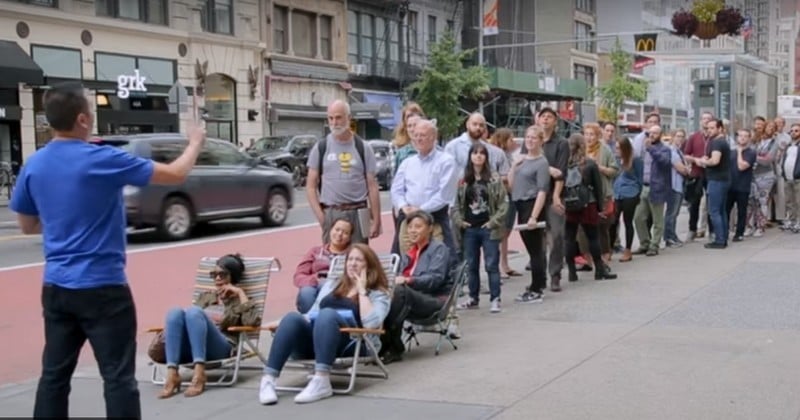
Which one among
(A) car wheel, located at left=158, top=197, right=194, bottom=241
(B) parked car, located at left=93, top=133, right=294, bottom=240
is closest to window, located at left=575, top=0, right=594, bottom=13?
(B) parked car, located at left=93, top=133, right=294, bottom=240

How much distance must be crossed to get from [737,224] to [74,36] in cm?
2308

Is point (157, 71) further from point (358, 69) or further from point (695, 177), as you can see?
point (695, 177)

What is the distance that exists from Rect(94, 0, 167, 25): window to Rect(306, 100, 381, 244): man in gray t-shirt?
87.5 ft

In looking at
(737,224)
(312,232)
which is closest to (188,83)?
(312,232)

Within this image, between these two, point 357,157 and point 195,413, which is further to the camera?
point 357,157

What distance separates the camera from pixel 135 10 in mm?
34562

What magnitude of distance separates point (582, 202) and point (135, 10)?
26.5 metres

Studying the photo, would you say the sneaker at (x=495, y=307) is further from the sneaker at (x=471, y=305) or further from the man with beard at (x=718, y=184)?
the man with beard at (x=718, y=184)

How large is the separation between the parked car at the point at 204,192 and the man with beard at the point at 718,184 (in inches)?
332

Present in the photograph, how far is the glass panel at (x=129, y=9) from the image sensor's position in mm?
33938

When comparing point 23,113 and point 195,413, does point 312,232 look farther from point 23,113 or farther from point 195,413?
point 23,113

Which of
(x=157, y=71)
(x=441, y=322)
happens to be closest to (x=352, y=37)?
(x=157, y=71)

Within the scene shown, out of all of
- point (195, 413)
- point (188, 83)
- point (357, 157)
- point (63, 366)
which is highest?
point (188, 83)

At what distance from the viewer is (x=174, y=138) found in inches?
690
